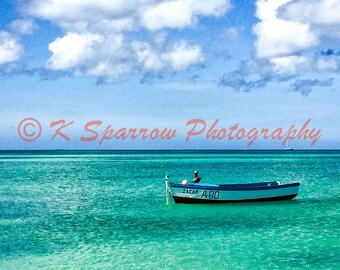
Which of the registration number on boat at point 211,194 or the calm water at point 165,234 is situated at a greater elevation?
the registration number on boat at point 211,194

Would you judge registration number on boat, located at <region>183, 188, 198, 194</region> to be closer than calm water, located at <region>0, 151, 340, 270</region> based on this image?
No

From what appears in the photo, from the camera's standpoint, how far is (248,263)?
47.9ft

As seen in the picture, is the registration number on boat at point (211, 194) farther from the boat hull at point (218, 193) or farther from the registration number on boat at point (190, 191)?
the registration number on boat at point (190, 191)

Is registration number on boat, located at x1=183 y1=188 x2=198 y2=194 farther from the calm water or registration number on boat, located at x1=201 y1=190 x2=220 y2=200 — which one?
the calm water

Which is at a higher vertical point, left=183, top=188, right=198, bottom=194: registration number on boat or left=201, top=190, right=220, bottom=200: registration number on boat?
left=183, top=188, right=198, bottom=194: registration number on boat

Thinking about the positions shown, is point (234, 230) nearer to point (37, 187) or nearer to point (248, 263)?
point (248, 263)

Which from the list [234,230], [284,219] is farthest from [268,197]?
[234,230]

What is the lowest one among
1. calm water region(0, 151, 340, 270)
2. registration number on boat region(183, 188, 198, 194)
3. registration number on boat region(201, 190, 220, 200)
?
calm water region(0, 151, 340, 270)

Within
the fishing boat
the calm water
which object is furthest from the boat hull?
the calm water

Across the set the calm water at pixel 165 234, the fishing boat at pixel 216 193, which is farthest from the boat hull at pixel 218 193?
the calm water at pixel 165 234

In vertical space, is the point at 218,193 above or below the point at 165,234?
above

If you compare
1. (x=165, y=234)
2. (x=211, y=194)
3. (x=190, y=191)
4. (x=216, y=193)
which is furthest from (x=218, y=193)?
(x=165, y=234)

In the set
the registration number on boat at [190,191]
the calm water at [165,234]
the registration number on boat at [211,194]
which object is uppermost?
the registration number on boat at [190,191]

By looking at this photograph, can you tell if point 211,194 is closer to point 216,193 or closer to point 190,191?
point 216,193
